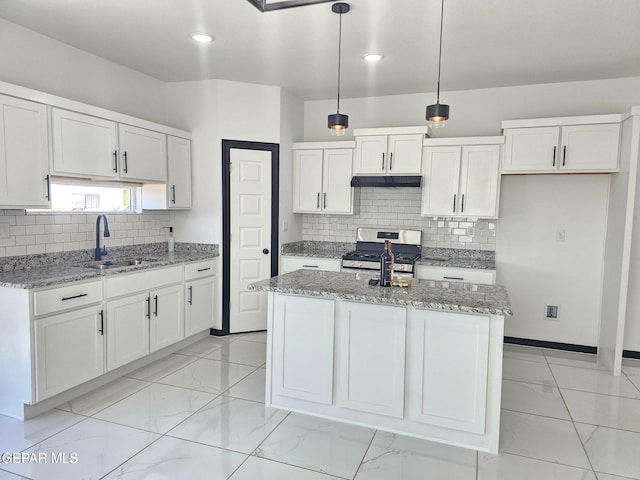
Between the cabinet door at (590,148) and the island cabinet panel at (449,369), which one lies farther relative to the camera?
the cabinet door at (590,148)

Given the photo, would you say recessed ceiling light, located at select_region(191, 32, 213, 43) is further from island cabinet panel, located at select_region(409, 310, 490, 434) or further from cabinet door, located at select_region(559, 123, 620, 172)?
cabinet door, located at select_region(559, 123, 620, 172)

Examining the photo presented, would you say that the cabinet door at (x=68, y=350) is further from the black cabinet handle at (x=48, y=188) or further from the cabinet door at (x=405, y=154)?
the cabinet door at (x=405, y=154)

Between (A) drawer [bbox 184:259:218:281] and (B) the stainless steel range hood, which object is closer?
(A) drawer [bbox 184:259:218:281]

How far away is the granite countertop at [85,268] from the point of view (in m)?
2.71

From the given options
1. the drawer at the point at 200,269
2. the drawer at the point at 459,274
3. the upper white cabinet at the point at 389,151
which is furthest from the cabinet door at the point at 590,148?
the drawer at the point at 200,269

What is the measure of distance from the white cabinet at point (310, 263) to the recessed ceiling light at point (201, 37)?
2340 mm

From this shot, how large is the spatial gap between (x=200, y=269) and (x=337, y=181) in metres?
1.82

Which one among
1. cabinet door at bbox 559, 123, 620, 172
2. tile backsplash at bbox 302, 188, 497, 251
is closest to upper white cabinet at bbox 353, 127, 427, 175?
tile backsplash at bbox 302, 188, 497, 251

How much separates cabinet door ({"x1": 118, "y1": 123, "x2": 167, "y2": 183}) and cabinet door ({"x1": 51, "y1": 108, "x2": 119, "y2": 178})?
90 millimetres

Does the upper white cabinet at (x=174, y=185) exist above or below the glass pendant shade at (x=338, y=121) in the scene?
below

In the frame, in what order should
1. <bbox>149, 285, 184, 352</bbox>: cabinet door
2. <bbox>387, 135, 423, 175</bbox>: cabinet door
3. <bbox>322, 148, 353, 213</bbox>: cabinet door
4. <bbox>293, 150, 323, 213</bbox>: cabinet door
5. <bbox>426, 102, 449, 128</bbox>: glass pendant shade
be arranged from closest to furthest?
<bbox>426, 102, 449, 128</bbox>: glass pendant shade, <bbox>149, 285, 184, 352</bbox>: cabinet door, <bbox>387, 135, 423, 175</bbox>: cabinet door, <bbox>322, 148, 353, 213</bbox>: cabinet door, <bbox>293, 150, 323, 213</bbox>: cabinet door

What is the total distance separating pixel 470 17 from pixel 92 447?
3659 mm

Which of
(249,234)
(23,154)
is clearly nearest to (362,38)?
(249,234)

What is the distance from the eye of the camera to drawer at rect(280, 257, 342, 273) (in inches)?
179
